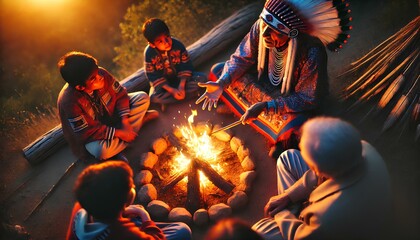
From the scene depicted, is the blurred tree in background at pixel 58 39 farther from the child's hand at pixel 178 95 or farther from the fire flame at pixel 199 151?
the fire flame at pixel 199 151

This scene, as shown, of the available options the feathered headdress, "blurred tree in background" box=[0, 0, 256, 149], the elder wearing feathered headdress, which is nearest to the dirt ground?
the elder wearing feathered headdress

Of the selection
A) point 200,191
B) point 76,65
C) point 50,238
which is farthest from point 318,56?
point 50,238

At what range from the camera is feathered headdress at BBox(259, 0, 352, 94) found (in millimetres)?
3297

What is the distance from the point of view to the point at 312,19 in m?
3.38

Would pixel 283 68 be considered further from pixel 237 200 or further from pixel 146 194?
pixel 146 194

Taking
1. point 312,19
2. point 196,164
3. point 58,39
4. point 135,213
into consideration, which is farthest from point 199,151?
point 58,39

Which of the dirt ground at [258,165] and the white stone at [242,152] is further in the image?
the white stone at [242,152]

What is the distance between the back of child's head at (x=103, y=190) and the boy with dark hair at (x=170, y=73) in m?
2.38

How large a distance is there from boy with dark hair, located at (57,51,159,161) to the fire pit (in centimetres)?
44

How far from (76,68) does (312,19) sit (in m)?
2.44

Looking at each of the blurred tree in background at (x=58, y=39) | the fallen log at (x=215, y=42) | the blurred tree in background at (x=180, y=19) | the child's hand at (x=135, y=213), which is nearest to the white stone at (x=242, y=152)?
the child's hand at (x=135, y=213)

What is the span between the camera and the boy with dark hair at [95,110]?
145 inches

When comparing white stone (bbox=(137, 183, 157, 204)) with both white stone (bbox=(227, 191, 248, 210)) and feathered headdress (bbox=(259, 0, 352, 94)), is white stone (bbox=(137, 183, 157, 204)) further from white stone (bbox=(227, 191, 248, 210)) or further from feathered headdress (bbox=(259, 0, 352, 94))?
feathered headdress (bbox=(259, 0, 352, 94))

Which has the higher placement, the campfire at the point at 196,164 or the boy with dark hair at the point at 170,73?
the boy with dark hair at the point at 170,73
